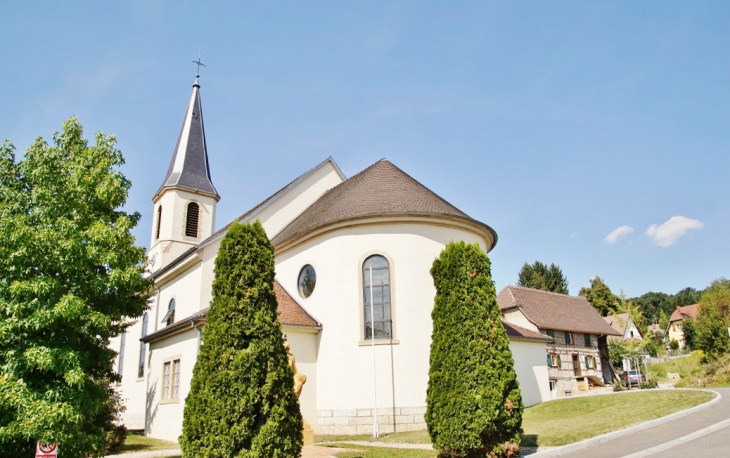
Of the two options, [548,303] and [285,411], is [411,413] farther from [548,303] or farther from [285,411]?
[548,303]

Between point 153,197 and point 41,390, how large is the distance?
22.8m

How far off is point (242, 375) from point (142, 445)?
10860mm

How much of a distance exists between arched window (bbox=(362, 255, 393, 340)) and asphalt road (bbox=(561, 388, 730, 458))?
7191mm

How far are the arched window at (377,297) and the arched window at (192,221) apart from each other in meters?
15.7

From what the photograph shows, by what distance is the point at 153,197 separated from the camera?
30.8m

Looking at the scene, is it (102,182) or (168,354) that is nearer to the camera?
(102,182)

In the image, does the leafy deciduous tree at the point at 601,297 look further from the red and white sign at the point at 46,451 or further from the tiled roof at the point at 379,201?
the red and white sign at the point at 46,451

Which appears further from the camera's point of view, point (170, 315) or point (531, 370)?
point (531, 370)

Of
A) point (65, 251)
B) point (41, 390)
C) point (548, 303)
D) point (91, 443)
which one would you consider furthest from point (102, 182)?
point (548, 303)

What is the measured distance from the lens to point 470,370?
402 inches

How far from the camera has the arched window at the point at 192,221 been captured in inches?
1149

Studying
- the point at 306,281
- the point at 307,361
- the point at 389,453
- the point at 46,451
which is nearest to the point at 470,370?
the point at 389,453

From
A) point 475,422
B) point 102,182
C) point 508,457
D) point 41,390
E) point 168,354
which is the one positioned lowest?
point 508,457

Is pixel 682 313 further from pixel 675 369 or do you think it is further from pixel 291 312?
A: pixel 291 312
